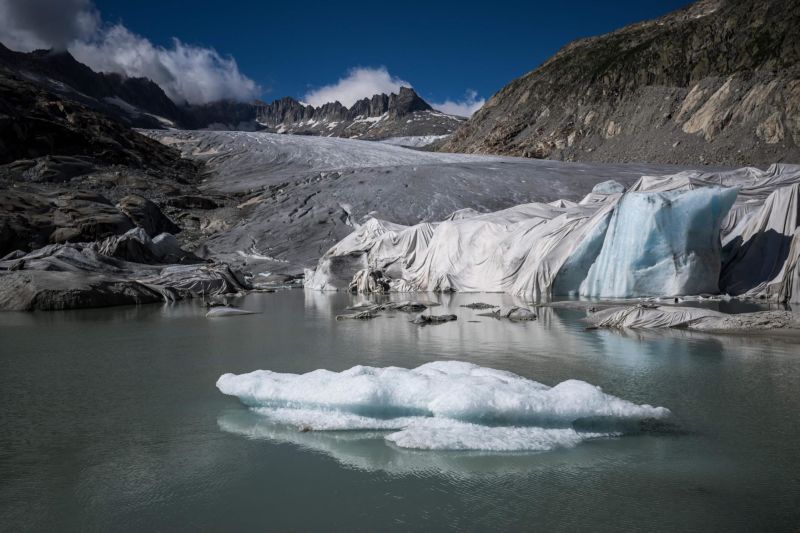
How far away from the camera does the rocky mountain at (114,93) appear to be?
2065 inches

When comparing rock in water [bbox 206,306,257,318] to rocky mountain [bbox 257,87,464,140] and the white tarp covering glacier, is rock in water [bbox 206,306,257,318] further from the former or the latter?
rocky mountain [bbox 257,87,464,140]

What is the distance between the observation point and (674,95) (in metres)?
42.0

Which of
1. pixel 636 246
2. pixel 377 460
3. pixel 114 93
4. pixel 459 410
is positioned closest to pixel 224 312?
pixel 459 410

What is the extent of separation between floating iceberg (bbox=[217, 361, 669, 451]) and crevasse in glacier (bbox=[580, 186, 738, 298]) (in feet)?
26.0

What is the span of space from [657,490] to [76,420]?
3.45 meters

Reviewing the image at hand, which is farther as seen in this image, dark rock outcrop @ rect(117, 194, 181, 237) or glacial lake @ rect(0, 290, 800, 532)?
dark rock outcrop @ rect(117, 194, 181, 237)

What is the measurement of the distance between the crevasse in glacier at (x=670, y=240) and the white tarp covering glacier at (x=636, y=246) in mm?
18

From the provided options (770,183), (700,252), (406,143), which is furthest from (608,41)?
(700,252)

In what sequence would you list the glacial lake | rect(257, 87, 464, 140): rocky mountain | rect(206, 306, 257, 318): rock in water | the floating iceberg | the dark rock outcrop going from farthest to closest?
rect(257, 87, 464, 140): rocky mountain
the dark rock outcrop
rect(206, 306, 257, 318): rock in water
the floating iceberg
the glacial lake

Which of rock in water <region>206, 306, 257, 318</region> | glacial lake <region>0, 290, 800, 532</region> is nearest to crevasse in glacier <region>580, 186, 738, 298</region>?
glacial lake <region>0, 290, 800, 532</region>

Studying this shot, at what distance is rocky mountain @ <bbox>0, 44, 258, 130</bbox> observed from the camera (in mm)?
52444

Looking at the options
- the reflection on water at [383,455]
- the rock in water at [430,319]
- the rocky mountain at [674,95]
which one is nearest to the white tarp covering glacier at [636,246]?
the rock in water at [430,319]

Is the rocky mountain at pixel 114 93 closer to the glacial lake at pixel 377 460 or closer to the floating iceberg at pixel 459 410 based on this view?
the glacial lake at pixel 377 460

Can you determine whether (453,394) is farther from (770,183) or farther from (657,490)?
(770,183)
